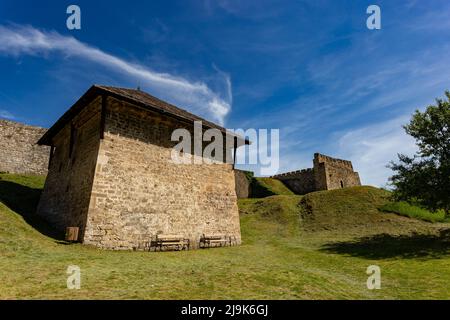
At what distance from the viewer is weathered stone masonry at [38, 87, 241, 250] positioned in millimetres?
10910

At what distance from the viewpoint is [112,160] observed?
37.6 ft

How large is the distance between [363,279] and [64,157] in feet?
49.6

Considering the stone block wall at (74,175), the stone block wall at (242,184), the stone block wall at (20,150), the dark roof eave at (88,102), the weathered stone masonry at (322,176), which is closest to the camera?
the stone block wall at (74,175)

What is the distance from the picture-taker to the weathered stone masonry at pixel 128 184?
10.9 meters

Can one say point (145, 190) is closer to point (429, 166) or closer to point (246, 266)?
point (246, 266)

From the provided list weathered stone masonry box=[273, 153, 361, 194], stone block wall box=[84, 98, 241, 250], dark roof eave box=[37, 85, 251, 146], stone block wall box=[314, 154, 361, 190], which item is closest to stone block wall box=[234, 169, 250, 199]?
weathered stone masonry box=[273, 153, 361, 194]

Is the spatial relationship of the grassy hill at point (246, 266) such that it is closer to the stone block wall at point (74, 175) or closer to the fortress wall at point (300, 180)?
the stone block wall at point (74, 175)

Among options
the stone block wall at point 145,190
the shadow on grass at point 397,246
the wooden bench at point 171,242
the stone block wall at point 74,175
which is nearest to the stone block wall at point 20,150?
the stone block wall at point 74,175

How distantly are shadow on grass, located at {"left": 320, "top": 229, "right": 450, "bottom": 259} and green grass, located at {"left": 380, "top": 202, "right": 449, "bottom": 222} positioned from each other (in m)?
3.88

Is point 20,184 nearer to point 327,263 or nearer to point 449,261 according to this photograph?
point 327,263

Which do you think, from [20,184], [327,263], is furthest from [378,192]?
[20,184]

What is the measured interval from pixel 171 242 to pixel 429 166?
13.4m

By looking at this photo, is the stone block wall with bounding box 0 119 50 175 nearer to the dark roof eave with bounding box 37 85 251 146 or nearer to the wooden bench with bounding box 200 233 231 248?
the dark roof eave with bounding box 37 85 251 146

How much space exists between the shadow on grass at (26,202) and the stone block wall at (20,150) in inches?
276
